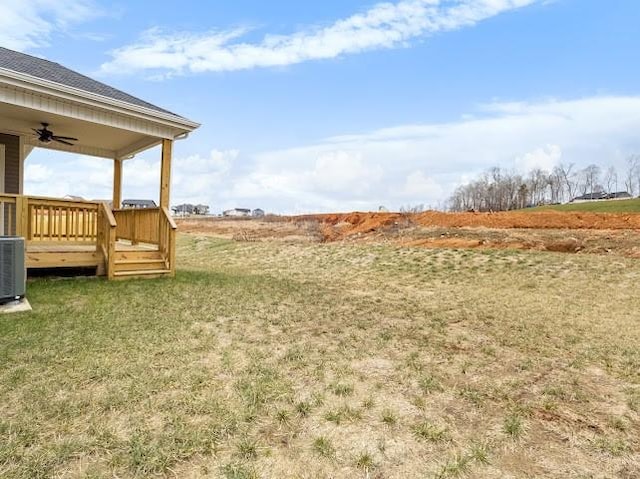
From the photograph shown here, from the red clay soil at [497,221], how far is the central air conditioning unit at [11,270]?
48.2 ft

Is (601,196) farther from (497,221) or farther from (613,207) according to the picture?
(497,221)

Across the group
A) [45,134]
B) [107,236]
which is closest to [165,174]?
[107,236]

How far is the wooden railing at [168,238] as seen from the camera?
25.7 feet

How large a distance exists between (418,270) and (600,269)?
439cm

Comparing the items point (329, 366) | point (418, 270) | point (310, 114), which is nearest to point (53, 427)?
point (329, 366)

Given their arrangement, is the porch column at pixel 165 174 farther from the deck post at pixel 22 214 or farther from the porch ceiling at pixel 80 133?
the deck post at pixel 22 214

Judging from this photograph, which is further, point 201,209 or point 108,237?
point 201,209

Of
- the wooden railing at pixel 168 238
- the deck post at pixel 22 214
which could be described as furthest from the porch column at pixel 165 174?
the deck post at pixel 22 214

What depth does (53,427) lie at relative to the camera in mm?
2398

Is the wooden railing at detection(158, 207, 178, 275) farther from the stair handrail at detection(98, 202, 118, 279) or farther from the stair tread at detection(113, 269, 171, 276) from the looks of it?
the stair handrail at detection(98, 202, 118, 279)

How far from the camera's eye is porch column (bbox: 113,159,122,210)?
10.6 m

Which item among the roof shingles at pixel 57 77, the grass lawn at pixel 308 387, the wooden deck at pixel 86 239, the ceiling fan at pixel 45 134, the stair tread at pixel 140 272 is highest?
the roof shingles at pixel 57 77

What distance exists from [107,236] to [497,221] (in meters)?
16.1

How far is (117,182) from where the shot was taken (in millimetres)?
10656
